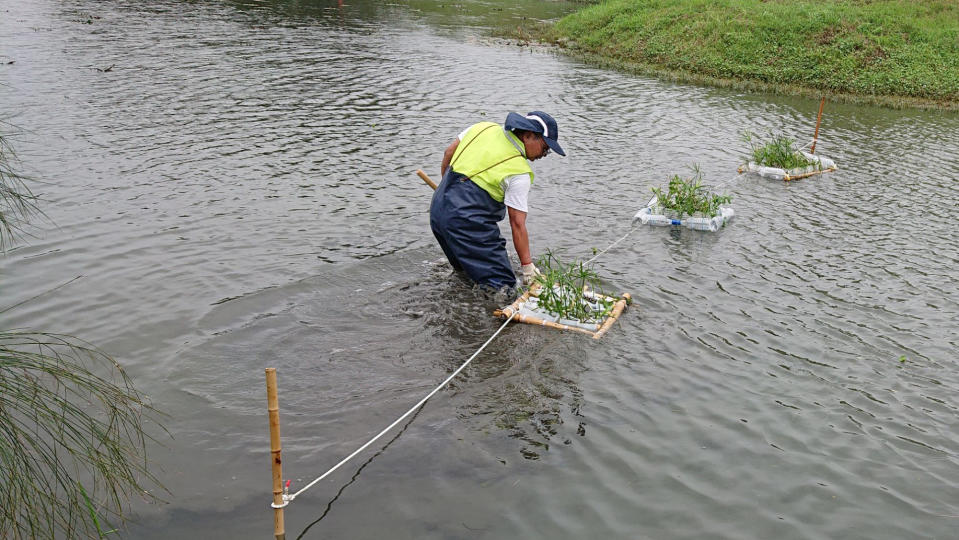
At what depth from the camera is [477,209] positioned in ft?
25.5

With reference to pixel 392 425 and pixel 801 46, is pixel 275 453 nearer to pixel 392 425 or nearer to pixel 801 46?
pixel 392 425

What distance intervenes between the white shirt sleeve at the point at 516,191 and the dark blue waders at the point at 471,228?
0.27 m

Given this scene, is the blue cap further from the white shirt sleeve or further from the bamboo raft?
the bamboo raft

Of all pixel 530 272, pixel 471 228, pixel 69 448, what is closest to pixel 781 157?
pixel 530 272

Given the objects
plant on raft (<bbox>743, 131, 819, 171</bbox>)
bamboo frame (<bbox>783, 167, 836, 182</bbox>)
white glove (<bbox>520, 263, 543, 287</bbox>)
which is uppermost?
plant on raft (<bbox>743, 131, 819, 171</bbox>)

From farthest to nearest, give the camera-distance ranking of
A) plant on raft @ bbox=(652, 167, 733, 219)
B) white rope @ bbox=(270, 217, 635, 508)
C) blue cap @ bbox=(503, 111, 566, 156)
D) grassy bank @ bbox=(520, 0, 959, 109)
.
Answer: grassy bank @ bbox=(520, 0, 959, 109) < plant on raft @ bbox=(652, 167, 733, 219) < blue cap @ bbox=(503, 111, 566, 156) < white rope @ bbox=(270, 217, 635, 508)

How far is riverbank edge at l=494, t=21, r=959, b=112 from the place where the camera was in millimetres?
21469

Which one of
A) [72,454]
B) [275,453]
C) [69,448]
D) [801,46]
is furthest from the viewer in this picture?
[801,46]

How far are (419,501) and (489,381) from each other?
5.92ft

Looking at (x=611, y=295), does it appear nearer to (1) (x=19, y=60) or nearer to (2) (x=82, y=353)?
(2) (x=82, y=353)

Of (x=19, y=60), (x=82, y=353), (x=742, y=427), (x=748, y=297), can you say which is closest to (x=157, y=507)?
(x=82, y=353)

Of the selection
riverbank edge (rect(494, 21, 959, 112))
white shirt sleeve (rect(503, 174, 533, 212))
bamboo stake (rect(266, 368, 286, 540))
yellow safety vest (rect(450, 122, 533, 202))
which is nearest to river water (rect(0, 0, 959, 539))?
bamboo stake (rect(266, 368, 286, 540))

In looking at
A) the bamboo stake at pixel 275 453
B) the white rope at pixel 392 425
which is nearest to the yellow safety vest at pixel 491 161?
the white rope at pixel 392 425

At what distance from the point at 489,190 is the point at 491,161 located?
0.96ft
